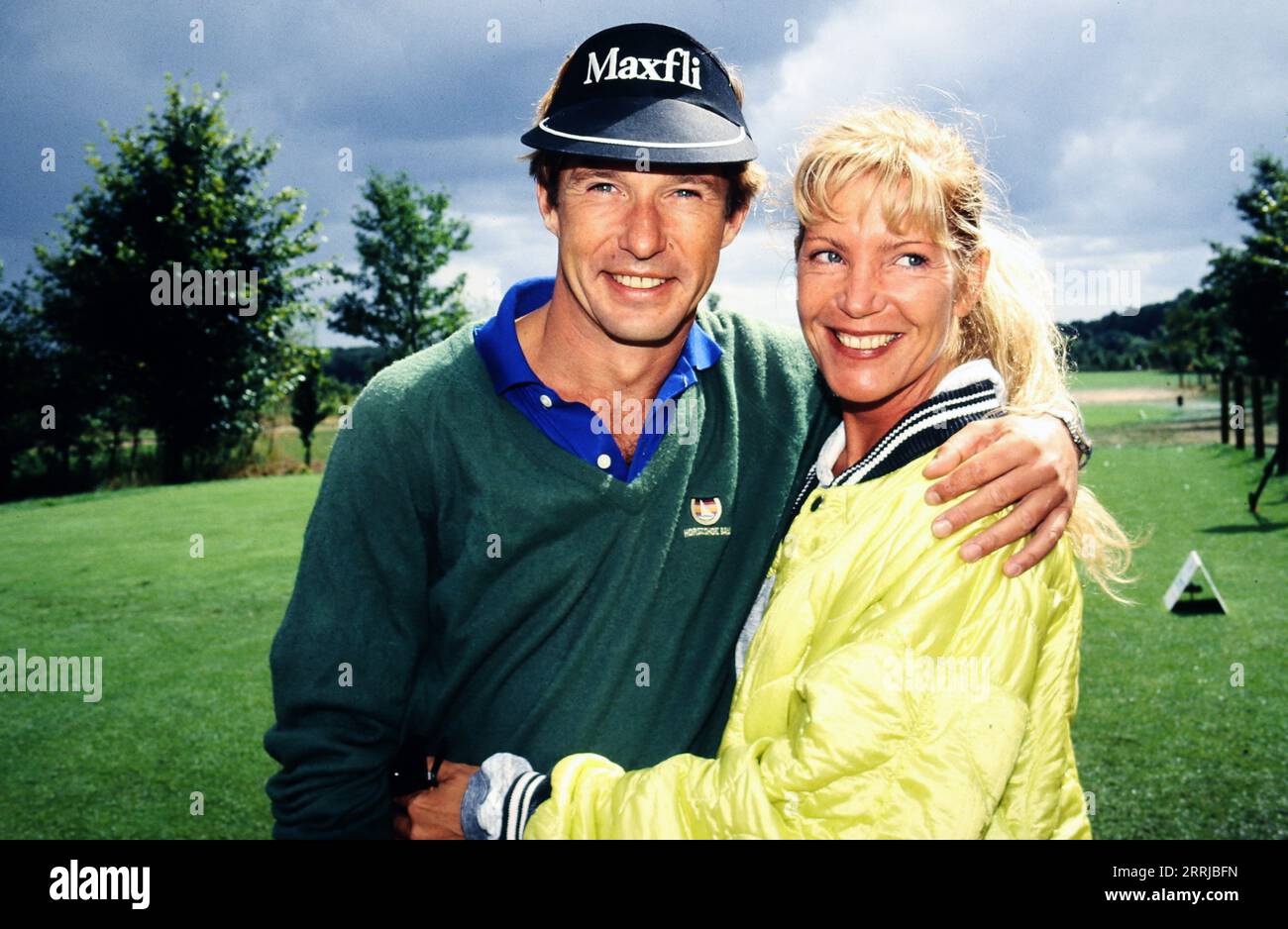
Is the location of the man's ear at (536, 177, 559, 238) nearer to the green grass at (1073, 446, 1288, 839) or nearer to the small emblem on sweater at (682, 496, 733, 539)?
the small emblem on sweater at (682, 496, 733, 539)

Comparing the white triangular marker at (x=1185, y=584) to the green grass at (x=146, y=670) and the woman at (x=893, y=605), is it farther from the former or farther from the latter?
the green grass at (x=146, y=670)

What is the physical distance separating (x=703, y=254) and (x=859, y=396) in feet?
2.04

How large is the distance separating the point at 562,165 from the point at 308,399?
34.0m

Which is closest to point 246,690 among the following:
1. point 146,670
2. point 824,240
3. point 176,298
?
point 146,670

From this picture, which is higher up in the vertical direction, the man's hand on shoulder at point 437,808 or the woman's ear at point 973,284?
the woman's ear at point 973,284

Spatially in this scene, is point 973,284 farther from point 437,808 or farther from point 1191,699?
point 1191,699

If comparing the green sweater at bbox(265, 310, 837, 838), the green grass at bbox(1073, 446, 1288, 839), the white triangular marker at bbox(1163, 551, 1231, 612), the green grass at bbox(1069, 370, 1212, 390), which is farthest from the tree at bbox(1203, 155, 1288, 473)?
the green grass at bbox(1069, 370, 1212, 390)

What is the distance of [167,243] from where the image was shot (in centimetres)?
2833

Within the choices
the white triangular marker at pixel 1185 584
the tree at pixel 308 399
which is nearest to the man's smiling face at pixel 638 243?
the white triangular marker at pixel 1185 584

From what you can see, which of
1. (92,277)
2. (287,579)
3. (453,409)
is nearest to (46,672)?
(287,579)

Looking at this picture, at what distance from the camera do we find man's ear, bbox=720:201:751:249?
2.84 m

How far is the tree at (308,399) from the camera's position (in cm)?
3275

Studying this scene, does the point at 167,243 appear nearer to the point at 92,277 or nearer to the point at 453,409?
the point at 92,277

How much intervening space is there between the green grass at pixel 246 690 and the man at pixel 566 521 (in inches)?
123
